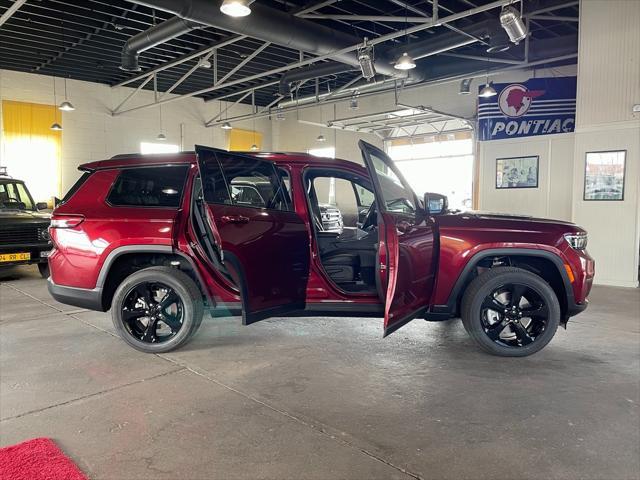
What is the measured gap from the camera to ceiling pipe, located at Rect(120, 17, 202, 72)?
8.10m

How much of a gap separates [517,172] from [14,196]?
9.05 m

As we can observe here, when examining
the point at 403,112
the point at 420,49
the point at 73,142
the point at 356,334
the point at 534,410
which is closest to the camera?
the point at 534,410

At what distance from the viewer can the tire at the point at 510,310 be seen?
11.6 ft

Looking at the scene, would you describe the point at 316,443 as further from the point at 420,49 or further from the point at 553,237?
the point at 420,49

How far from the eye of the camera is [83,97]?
1433cm

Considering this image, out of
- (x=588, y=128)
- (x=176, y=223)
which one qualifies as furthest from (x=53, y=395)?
(x=588, y=128)

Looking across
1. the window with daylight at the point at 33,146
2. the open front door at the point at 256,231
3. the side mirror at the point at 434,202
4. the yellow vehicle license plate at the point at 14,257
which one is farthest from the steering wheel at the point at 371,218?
the window with daylight at the point at 33,146

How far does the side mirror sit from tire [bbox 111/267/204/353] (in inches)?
74.2

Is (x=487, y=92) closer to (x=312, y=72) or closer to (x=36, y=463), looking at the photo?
(x=312, y=72)

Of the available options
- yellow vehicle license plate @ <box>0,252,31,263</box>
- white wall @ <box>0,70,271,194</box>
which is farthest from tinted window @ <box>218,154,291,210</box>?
white wall @ <box>0,70,271,194</box>

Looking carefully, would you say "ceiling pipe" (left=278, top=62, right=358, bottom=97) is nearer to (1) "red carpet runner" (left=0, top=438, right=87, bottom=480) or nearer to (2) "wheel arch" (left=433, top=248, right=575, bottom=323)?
(2) "wheel arch" (left=433, top=248, right=575, bottom=323)

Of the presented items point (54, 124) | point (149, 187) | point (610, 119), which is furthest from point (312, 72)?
point (149, 187)

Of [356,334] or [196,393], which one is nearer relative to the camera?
[196,393]

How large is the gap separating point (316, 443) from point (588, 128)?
6725 mm
